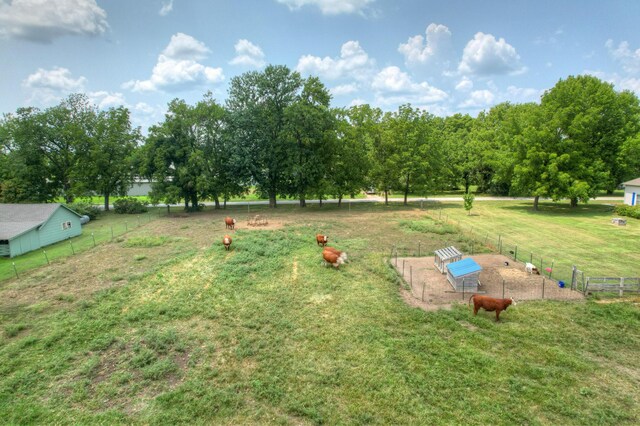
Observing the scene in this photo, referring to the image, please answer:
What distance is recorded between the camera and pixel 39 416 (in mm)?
8031

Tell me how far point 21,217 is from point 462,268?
3121 cm

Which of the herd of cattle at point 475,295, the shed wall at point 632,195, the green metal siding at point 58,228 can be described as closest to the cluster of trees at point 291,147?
the shed wall at point 632,195

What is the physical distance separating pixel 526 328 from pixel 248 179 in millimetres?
32281

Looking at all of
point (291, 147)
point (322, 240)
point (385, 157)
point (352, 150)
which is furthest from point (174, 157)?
point (385, 157)

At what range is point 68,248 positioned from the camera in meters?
24.2

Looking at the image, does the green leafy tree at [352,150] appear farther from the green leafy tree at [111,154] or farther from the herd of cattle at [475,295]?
the green leafy tree at [111,154]

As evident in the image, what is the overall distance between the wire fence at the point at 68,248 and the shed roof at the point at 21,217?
175cm

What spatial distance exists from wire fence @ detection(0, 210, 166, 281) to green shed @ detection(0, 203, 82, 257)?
56 centimetres

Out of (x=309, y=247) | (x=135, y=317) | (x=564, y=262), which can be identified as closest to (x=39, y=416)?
(x=135, y=317)

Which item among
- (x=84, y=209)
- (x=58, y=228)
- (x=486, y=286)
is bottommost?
(x=486, y=286)

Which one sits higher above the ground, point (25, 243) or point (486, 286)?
point (25, 243)

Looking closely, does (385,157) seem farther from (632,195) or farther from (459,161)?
(632,195)

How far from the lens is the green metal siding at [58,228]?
83.3ft

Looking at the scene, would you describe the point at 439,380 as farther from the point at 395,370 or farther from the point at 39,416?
the point at 39,416
